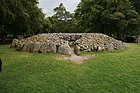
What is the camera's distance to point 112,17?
69.7 ft

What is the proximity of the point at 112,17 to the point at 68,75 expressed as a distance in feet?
48.2

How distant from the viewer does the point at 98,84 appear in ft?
23.0

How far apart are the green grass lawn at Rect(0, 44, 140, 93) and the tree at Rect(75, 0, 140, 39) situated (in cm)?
1234

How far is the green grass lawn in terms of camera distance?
6648 mm

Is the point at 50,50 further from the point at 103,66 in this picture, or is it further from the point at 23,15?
the point at 23,15

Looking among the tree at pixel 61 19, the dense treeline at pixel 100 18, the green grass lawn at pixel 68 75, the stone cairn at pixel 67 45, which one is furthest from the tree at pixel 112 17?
the tree at pixel 61 19

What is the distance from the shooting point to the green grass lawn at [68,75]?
6.65 m

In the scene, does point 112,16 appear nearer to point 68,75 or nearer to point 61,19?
point 68,75

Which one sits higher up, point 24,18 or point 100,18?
point 100,18

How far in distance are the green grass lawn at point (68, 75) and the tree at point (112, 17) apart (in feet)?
40.5

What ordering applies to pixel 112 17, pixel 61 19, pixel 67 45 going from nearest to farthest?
pixel 67 45
pixel 112 17
pixel 61 19

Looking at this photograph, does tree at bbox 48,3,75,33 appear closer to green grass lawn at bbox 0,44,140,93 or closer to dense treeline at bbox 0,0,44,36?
dense treeline at bbox 0,0,44,36

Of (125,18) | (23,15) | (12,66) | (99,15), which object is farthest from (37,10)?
(12,66)

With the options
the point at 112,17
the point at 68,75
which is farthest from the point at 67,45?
the point at 112,17
